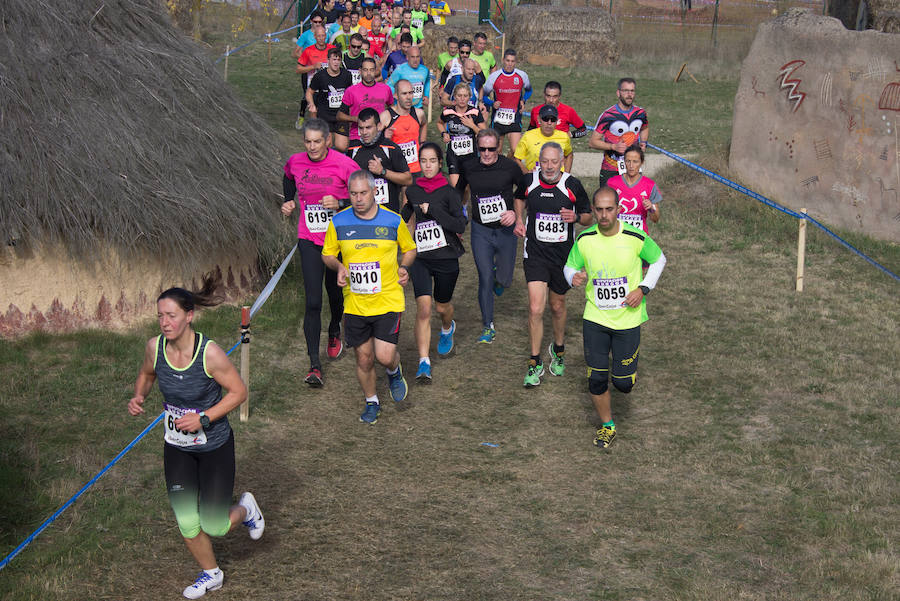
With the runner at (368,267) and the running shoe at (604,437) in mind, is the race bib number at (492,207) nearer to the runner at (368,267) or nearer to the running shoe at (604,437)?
the runner at (368,267)

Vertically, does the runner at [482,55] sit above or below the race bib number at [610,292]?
above

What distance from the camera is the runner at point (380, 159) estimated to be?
9.46 m

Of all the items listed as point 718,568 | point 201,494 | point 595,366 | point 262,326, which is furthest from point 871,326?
point 201,494

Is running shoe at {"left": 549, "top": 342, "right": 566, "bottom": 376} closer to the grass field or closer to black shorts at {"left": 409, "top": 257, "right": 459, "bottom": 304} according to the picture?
the grass field

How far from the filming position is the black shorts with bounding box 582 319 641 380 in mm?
7402

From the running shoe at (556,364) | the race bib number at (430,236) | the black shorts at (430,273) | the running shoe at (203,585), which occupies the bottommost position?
the running shoe at (556,364)

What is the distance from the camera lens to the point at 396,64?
15719mm

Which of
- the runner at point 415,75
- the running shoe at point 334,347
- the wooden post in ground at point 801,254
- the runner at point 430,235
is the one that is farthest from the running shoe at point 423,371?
the runner at point 415,75

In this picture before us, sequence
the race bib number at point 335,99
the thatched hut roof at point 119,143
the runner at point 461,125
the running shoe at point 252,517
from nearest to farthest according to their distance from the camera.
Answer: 1. the running shoe at point 252,517
2. the thatched hut roof at point 119,143
3. the runner at point 461,125
4. the race bib number at point 335,99

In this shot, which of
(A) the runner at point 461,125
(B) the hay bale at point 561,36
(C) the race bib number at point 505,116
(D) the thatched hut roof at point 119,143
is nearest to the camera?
(D) the thatched hut roof at point 119,143

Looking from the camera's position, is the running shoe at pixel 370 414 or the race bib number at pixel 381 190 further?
the race bib number at pixel 381 190

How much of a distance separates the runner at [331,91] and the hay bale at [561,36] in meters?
13.7

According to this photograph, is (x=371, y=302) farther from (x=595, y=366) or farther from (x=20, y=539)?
(x=20, y=539)

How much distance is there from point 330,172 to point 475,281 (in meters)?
3.86
